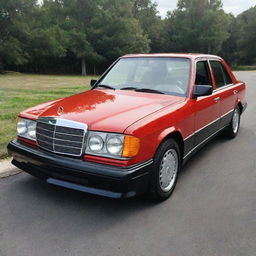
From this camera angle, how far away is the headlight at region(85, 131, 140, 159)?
273 cm

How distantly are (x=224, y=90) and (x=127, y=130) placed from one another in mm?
2843

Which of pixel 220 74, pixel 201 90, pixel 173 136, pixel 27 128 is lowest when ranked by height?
pixel 173 136

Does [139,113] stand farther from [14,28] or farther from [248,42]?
[248,42]

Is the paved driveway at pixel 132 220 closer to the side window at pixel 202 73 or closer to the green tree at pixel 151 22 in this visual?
the side window at pixel 202 73

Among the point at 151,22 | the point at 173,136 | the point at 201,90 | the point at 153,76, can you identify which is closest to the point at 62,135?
the point at 173,136

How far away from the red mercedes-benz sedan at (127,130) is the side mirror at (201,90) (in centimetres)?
1

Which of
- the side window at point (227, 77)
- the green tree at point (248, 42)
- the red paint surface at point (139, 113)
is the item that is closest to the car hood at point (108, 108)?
the red paint surface at point (139, 113)

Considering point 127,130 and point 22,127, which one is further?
point 22,127

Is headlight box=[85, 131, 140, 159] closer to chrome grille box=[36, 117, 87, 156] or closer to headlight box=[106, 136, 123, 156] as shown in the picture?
headlight box=[106, 136, 123, 156]

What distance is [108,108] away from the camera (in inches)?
128

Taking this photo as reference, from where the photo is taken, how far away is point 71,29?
38.2 m

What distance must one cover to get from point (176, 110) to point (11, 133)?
345 centimetres

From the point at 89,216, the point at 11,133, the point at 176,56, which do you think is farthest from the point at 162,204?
the point at 11,133

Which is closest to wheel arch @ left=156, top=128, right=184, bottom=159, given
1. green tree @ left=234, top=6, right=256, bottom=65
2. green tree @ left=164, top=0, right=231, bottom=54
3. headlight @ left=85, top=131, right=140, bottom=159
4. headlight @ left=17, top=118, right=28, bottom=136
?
headlight @ left=85, top=131, right=140, bottom=159
